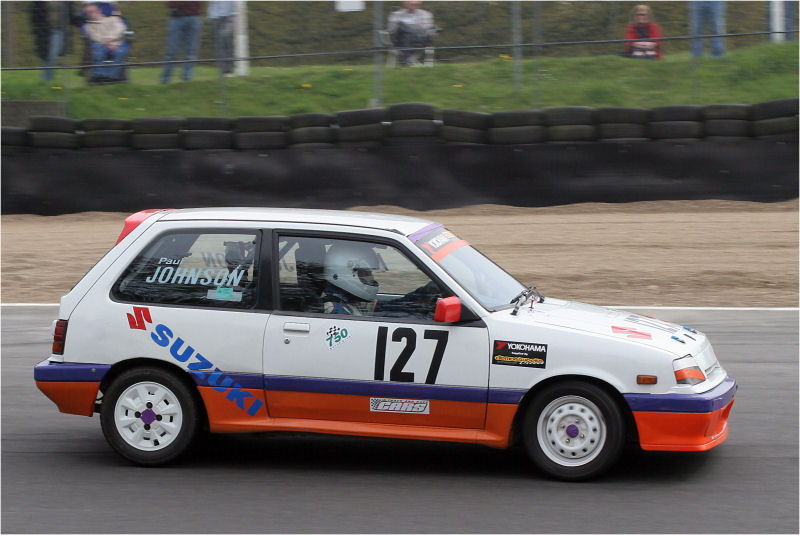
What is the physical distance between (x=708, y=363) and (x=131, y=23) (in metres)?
13.8

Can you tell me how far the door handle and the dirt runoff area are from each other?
611 centimetres

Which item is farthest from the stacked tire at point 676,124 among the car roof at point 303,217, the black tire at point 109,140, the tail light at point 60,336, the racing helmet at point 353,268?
the tail light at point 60,336

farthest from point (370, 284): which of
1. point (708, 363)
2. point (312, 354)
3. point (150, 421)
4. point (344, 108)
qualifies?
point (344, 108)

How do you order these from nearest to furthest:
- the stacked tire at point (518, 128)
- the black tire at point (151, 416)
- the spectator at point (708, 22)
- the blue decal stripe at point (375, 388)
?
the blue decal stripe at point (375, 388) < the black tire at point (151, 416) < the stacked tire at point (518, 128) < the spectator at point (708, 22)

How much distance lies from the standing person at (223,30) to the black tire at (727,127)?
7.87 m

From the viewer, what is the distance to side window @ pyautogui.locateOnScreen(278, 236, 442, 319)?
574cm

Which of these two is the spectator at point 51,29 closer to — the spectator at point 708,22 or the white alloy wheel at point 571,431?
the spectator at point 708,22

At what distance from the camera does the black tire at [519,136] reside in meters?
15.7

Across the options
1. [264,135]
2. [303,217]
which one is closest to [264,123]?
[264,135]

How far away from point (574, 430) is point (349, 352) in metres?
1.31

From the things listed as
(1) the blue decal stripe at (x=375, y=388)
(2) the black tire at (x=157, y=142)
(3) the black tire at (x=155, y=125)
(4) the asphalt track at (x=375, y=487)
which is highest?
(3) the black tire at (x=155, y=125)

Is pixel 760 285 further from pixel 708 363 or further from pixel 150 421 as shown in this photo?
pixel 150 421

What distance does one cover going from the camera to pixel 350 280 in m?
5.82

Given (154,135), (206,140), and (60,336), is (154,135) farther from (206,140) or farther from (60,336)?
(60,336)
